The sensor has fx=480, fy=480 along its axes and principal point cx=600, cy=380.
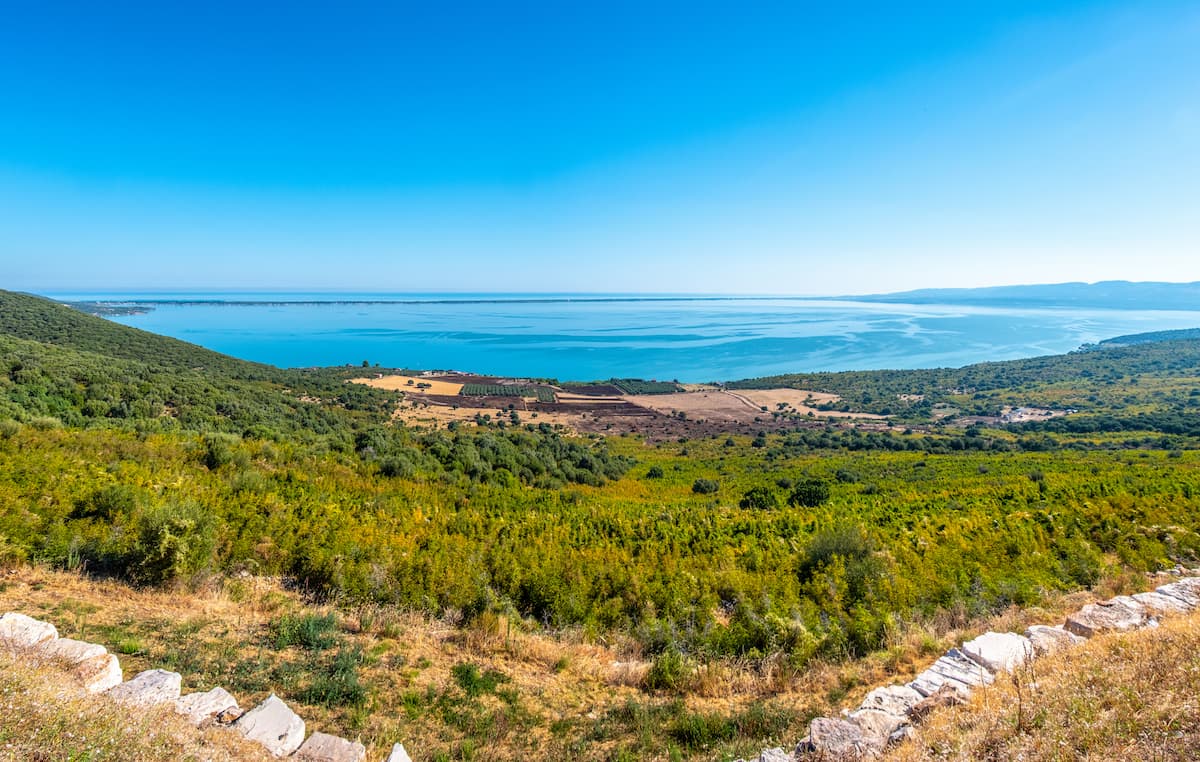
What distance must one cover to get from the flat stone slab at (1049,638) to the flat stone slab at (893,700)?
161 centimetres

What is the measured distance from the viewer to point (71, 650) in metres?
4.38

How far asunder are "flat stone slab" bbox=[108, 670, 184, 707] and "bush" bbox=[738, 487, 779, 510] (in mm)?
16544

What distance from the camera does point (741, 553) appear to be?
1023cm

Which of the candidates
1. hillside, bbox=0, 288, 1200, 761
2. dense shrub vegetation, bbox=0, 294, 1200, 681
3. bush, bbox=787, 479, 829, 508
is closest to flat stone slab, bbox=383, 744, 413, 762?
hillside, bbox=0, 288, 1200, 761

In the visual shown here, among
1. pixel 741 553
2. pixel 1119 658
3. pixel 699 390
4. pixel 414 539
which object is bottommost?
pixel 699 390

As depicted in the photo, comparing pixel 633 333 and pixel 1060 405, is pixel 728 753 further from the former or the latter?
pixel 633 333

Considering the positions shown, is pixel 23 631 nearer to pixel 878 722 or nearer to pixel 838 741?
pixel 838 741

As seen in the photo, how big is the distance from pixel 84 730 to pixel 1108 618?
9954mm

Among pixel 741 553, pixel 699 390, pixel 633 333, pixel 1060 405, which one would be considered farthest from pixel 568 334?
pixel 741 553

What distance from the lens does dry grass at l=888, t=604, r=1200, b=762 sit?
3.14 m

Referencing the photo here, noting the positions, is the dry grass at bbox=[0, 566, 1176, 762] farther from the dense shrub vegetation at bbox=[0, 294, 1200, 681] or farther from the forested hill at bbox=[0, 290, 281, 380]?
the forested hill at bbox=[0, 290, 281, 380]

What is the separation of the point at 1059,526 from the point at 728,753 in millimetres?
11295

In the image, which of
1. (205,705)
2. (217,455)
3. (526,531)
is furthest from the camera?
(217,455)

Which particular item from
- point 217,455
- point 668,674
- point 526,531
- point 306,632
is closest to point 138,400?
point 217,455
